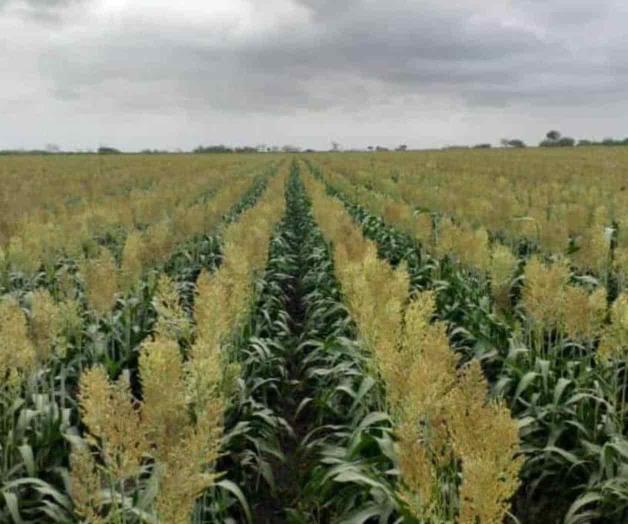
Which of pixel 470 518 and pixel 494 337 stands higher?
pixel 470 518

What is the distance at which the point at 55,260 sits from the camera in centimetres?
776

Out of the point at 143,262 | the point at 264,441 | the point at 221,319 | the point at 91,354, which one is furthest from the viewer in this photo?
the point at 143,262

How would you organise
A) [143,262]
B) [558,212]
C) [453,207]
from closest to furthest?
[143,262] → [558,212] → [453,207]

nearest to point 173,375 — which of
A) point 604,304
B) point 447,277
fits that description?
point 604,304

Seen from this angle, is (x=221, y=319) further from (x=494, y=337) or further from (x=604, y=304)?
(x=494, y=337)

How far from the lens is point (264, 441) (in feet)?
13.8

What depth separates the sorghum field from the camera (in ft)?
6.22

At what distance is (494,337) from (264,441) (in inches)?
76.5

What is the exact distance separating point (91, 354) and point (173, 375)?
3.03 metres


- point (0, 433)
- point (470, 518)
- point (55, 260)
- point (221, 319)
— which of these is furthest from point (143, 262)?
point (470, 518)

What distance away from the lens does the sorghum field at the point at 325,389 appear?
190 centimetres

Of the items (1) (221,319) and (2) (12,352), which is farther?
(1) (221,319)

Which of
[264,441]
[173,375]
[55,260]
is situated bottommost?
[264,441]

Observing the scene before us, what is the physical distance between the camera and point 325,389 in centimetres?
501
